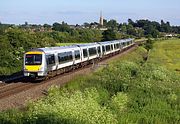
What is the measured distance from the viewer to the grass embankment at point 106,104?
1442 centimetres

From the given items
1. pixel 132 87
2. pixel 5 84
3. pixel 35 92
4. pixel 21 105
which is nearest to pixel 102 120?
pixel 21 105

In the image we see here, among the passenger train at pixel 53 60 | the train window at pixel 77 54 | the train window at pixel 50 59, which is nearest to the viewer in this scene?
the passenger train at pixel 53 60

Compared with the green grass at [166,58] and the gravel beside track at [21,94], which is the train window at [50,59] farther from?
the green grass at [166,58]

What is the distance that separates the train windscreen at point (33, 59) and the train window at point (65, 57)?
3.52 meters

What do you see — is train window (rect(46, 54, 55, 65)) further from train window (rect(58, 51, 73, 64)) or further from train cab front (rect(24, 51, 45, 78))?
train window (rect(58, 51, 73, 64))

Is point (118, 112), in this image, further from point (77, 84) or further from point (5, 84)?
point (5, 84)

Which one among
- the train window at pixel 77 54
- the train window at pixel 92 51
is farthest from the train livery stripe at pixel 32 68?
the train window at pixel 92 51

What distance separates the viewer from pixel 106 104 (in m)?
19.8

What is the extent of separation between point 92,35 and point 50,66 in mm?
91871

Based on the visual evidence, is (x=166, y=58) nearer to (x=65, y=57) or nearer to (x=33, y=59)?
(x=65, y=57)

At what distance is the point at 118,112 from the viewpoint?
723 inches

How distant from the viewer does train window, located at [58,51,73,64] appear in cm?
3247

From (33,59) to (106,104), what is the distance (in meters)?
10.5

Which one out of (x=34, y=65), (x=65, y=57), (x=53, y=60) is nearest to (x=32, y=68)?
(x=34, y=65)
